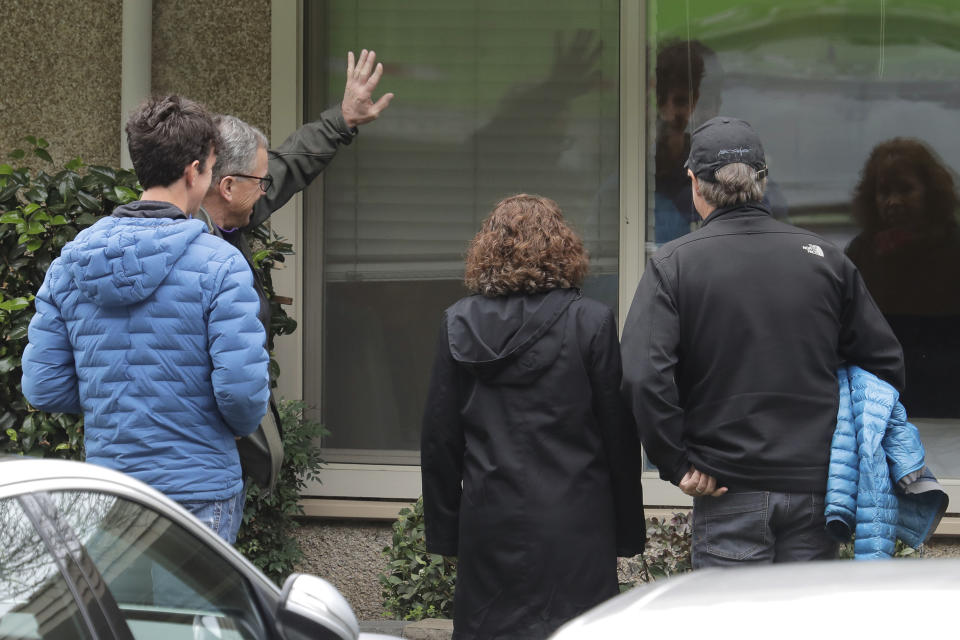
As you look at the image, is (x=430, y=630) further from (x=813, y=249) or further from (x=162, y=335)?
(x=813, y=249)

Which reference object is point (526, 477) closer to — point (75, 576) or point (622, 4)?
point (75, 576)

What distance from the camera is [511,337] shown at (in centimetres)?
342

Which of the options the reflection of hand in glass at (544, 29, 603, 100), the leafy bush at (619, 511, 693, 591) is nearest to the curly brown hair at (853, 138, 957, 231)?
the reflection of hand in glass at (544, 29, 603, 100)

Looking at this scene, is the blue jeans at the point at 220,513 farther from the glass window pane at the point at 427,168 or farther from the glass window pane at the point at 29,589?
the glass window pane at the point at 427,168

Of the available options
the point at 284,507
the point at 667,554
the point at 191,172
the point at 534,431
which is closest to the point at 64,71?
the point at 284,507

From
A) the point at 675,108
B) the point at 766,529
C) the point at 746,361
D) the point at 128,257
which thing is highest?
the point at 675,108

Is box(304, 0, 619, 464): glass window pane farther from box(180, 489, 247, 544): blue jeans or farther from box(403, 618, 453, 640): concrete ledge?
box(180, 489, 247, 544): blue jeans

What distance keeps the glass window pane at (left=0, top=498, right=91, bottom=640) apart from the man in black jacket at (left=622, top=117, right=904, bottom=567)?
5.70 feet

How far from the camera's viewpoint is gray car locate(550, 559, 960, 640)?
1817 mm

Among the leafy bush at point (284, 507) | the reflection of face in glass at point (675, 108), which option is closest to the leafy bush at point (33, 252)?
Answer: the leafy bush at point (284, 507)

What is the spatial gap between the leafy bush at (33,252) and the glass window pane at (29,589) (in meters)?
2.82

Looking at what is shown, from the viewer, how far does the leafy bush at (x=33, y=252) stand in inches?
184

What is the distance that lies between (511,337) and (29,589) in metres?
1.72

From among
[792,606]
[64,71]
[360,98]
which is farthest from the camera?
[64,71]
